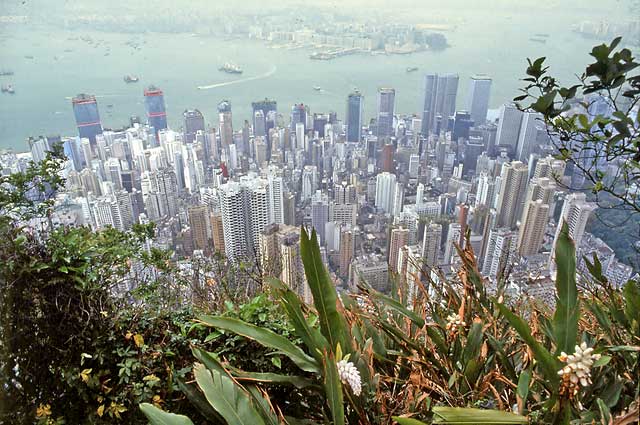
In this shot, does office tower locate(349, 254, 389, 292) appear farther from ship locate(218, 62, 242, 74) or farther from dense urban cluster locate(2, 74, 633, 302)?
ship locate(218, 62, 242, 74)

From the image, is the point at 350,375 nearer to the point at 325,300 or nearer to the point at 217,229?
the point at 325,300

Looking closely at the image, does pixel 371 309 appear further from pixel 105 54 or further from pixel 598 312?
pixel 105 54

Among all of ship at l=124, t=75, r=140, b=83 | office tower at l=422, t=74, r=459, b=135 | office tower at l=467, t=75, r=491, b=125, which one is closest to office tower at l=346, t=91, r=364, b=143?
office tower at l=422, t=74, r=459, b=135

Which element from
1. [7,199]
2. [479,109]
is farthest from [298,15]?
[7,199]

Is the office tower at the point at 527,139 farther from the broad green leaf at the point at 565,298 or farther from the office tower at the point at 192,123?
the office tower at the point at 192,123

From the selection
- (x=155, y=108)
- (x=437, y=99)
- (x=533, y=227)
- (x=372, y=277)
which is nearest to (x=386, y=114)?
(x=437, y=99)

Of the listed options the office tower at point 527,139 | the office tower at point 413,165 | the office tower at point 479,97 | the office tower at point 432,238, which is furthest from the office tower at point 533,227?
the office tower at point 413,165
